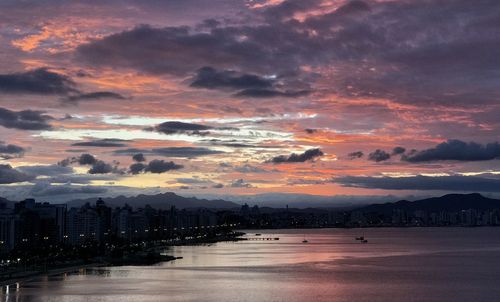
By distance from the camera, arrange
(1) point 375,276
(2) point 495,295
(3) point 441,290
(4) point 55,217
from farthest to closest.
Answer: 1. (4) point 55,217
2. (1) point 375,276
3. (3) point 441,290
4. (2) point 495,295

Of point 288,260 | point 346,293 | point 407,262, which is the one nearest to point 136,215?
point 288,260

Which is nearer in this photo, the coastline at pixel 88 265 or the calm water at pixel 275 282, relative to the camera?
the calm water at pixel 275 282

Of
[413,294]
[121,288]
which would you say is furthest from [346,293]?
Answer: [121,288]

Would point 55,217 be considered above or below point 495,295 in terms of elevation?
above

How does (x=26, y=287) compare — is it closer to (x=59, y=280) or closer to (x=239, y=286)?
(x=59, y=280)

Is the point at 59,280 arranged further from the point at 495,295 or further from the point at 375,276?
the point at 495,295

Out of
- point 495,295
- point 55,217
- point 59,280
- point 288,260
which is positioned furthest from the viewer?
point 55,217

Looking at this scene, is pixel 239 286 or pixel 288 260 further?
pixel 288 260

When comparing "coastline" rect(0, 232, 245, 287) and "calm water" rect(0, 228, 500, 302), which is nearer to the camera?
"calm water" rect(0, 228, 500, 302)

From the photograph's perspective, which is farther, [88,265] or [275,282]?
[88,265]
